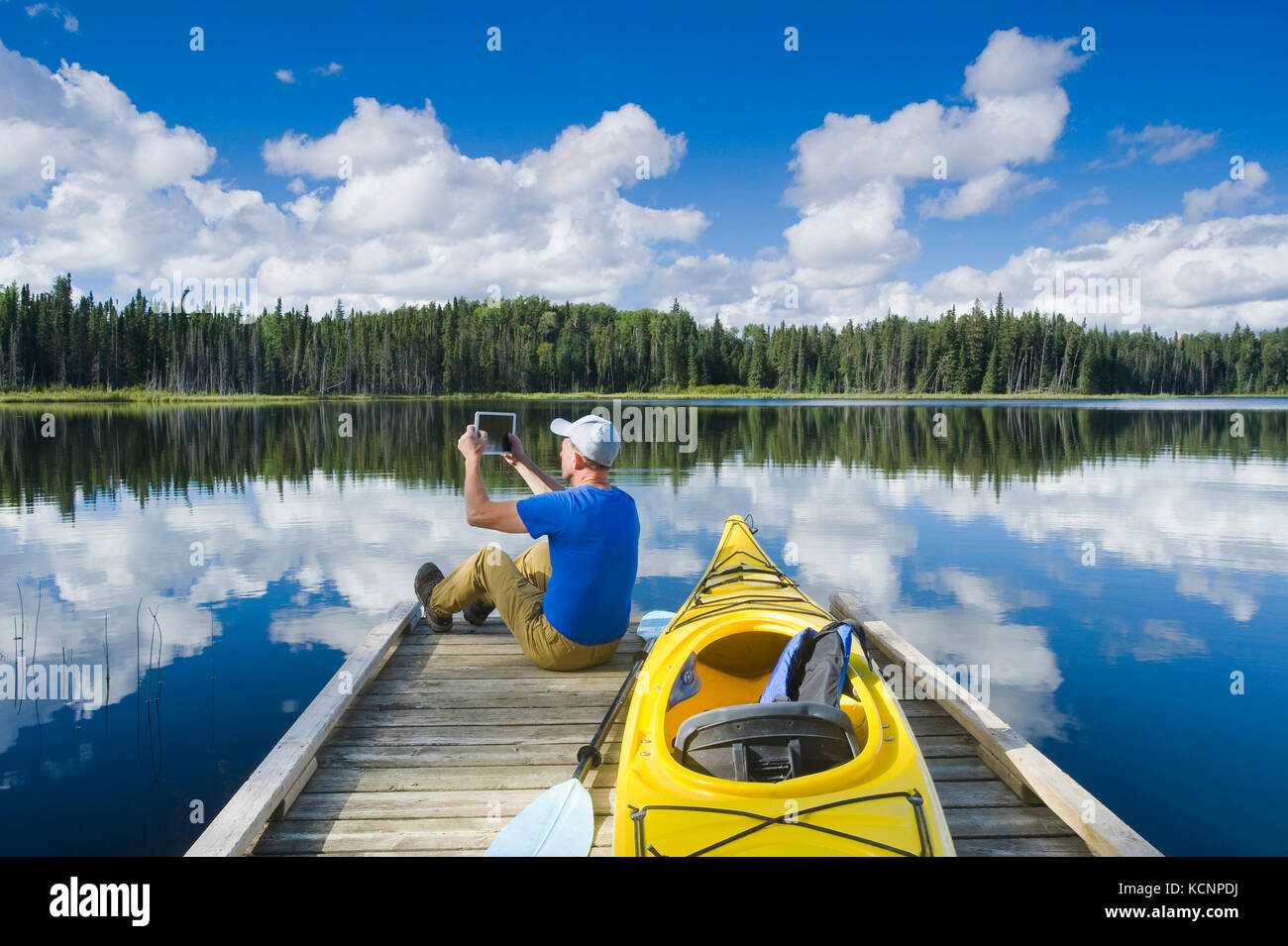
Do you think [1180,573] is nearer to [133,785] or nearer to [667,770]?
[667,770]

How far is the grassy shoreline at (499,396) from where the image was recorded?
285ft

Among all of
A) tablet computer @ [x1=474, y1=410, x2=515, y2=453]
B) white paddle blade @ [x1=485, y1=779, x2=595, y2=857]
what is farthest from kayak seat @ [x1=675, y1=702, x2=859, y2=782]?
tablet computer @ [x1=474, y1=410, x2=515, y2=453]

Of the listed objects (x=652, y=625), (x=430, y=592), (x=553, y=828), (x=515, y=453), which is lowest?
(x=553, y=828)

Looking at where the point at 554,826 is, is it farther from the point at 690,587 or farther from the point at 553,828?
the point at 690,587

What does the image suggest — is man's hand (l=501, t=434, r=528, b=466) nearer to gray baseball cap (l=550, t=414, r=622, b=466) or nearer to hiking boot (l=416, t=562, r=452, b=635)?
gray baseball cap (l=550, t=414, r=622, b=466)

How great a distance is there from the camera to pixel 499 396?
369 feet

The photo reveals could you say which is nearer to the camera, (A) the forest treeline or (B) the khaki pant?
(B) the khaki pant

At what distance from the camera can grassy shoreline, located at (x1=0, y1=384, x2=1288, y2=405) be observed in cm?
8700

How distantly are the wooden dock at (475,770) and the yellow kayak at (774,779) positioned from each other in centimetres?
69

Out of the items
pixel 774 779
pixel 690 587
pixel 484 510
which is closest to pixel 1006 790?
pixel 774 779

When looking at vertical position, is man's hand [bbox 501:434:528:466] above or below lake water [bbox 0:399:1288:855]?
above

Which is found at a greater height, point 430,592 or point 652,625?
point 430,592

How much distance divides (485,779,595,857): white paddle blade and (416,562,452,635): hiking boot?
3076 mm

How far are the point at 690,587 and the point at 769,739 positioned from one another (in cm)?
773
